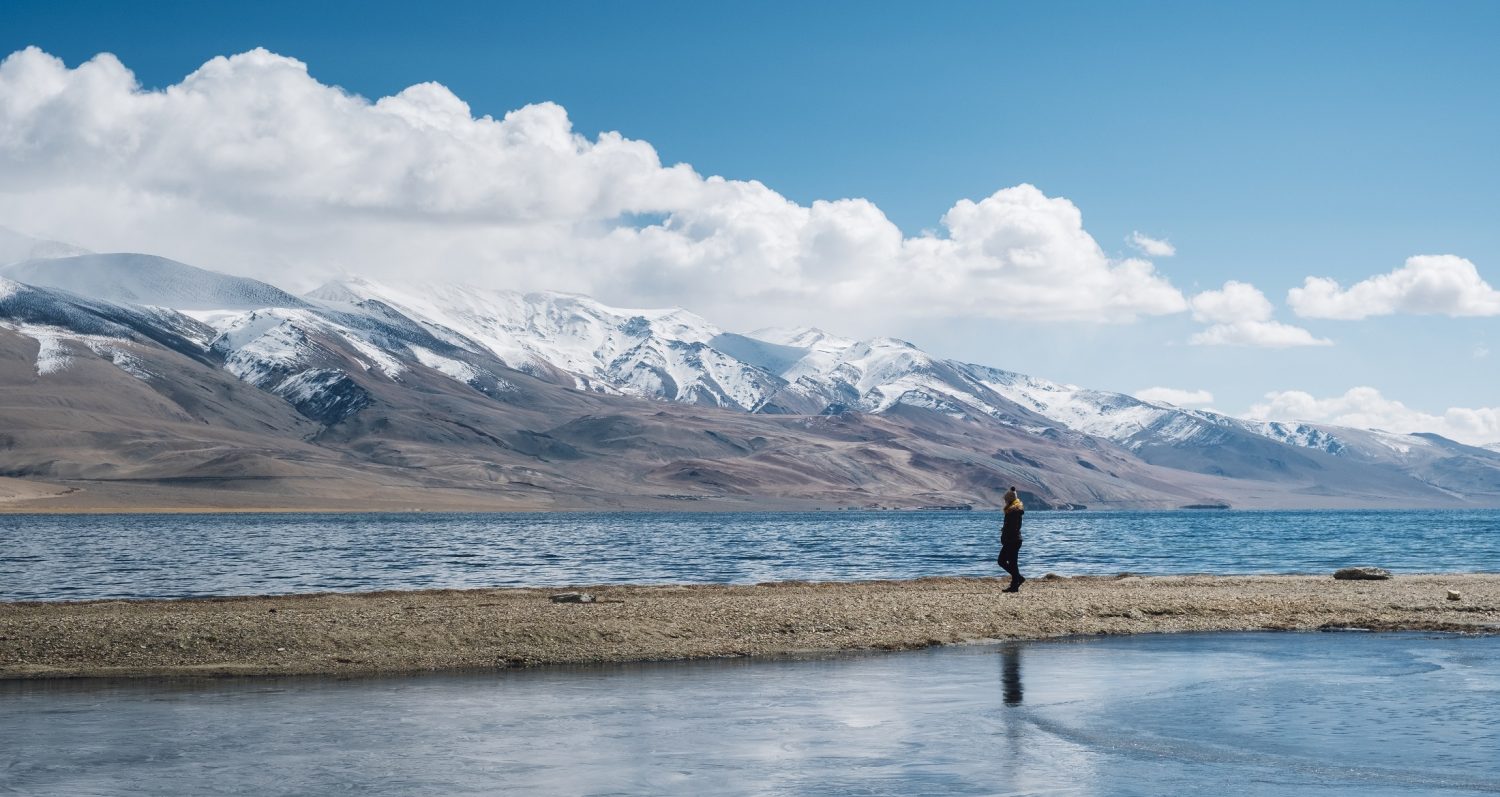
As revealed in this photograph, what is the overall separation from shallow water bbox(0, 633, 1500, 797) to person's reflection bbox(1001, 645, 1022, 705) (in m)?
0.11

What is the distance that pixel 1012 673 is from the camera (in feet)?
85.1

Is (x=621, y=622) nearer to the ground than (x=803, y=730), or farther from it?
Answer: farther from it

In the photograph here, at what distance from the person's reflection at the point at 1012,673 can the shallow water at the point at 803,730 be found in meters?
0.11

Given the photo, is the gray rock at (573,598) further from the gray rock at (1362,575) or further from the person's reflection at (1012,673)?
the gray rock at (1362,575)

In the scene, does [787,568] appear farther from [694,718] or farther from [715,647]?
[694,718]

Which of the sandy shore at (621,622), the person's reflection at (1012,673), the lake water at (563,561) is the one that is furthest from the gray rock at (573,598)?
the lake water at (563,561)

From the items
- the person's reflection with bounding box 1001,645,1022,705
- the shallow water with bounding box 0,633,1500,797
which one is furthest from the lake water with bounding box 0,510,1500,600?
the shallow water with bounding box 0,633,1500,797

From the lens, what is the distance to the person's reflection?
75.8 ft

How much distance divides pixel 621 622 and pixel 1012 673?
880 centimetres

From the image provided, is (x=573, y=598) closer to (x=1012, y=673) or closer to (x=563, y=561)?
(x=1012, y=673)

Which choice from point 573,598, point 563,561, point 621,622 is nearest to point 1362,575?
point 573,598

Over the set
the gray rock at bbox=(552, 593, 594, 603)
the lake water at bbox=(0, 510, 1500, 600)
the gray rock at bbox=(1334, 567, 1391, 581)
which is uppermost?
the gray rock at bbox=(1334, 567, 1391, 581)

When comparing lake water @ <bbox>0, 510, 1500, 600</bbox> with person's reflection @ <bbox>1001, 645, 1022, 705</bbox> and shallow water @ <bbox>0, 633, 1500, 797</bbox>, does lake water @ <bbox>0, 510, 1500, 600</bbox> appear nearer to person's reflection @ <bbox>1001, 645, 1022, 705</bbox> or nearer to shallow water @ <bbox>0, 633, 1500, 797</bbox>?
person's reflection @ <bbox>1001, 645, 1022, 705</bbox>

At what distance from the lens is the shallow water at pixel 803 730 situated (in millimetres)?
16938
